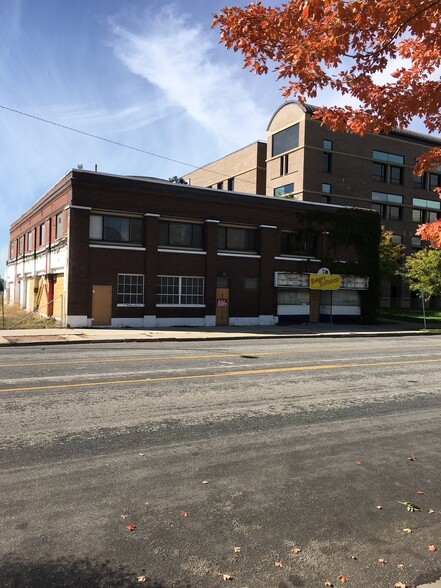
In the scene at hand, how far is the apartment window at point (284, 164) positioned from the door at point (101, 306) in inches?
1188

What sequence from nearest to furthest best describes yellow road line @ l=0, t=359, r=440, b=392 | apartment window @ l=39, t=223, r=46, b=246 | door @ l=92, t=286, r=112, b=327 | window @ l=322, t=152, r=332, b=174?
yellow road line @ l=0, t=359, r=440, b=392
door @ l=92, t=286, r=112, b=327
apartment window @ l=39, t=223, r=46, b=246
window @ l=322, t=152, r=332, b=174

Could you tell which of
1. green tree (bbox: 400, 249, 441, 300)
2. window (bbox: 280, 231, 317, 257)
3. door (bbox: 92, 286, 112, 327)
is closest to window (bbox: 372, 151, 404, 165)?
green tree (bbox: 400, 249, 441, 300)

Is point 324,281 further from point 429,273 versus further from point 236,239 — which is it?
point 429,273

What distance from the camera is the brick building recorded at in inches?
946

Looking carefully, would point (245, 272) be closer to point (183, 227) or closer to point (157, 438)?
point (183, 227)

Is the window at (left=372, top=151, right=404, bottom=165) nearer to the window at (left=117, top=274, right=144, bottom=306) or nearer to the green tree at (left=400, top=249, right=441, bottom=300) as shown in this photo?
the green tree at (left=400, top=249, right=441, bottom=300)

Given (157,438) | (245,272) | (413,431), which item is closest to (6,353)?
(157,438)

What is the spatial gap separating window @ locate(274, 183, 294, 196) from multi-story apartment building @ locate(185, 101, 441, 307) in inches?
4.0

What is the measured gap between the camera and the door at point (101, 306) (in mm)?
24172

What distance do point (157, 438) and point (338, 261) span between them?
27408 mm

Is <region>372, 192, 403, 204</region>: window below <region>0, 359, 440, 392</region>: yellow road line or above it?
above

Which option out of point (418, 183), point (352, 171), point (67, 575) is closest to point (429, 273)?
point (352, 171)

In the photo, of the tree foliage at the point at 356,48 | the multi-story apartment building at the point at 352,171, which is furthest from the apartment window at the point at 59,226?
the multi-story apartment building at the point at 352,171

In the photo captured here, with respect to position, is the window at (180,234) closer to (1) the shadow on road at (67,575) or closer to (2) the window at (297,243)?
(2) the window at (297,243)
